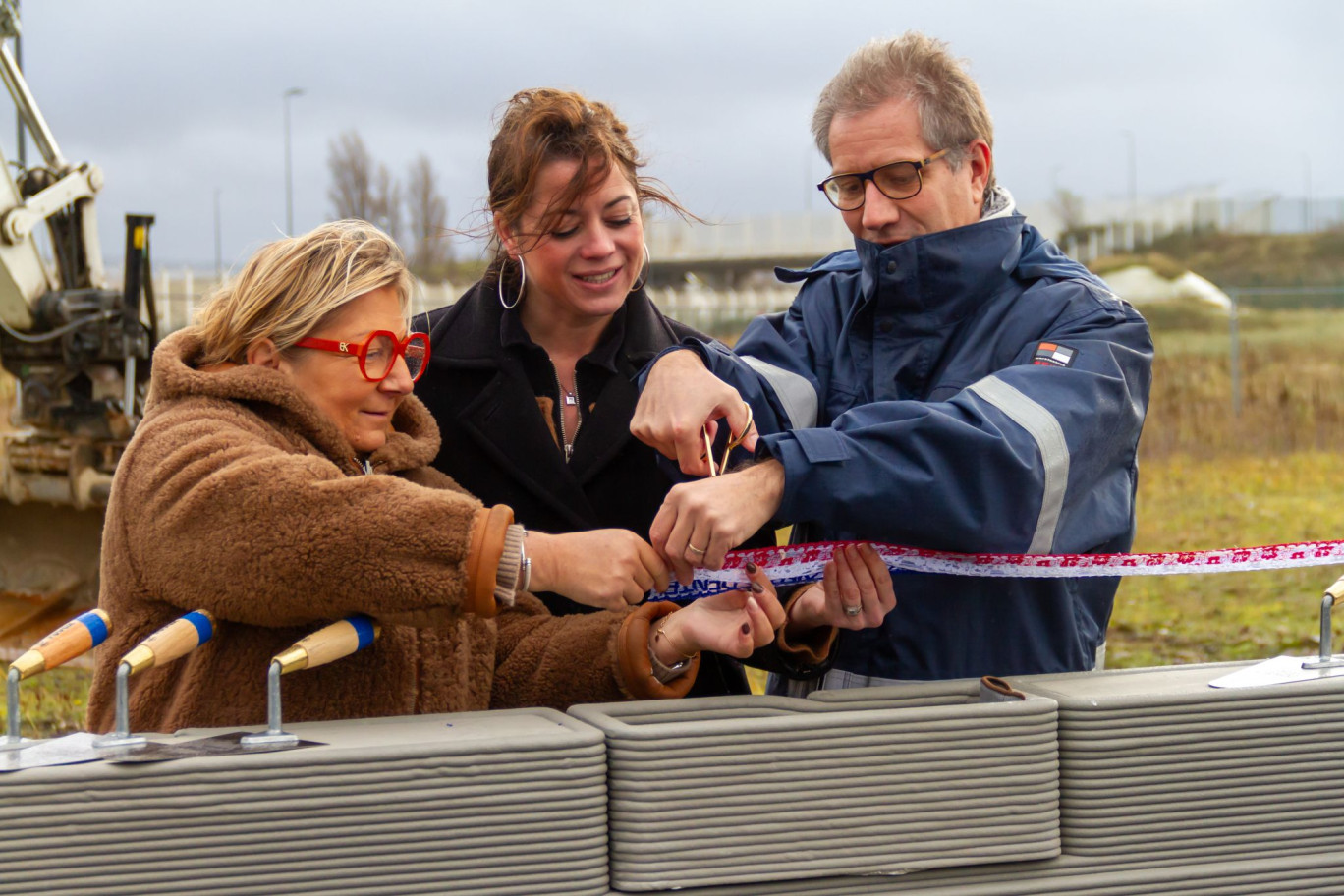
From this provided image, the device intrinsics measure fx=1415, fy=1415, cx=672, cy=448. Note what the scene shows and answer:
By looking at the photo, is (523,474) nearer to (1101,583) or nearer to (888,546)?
(888,546)

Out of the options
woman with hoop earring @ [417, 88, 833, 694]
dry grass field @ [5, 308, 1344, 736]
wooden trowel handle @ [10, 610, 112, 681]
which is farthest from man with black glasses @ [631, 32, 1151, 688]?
dry grass field @ [5, 308, 1344, 736]

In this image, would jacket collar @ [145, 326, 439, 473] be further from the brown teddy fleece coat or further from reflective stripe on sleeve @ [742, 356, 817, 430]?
reflective stripe on sleeve @ [742, 356, 817, 430]

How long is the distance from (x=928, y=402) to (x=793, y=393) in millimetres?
421

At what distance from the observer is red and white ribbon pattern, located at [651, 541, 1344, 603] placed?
2.73 metres

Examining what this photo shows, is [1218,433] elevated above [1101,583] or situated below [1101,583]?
below

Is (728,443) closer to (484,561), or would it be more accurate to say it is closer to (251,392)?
(484,561)

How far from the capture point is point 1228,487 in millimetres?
15688

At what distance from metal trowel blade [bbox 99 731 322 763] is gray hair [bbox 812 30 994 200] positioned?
67.1 inches

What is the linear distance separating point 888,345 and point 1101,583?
67cm

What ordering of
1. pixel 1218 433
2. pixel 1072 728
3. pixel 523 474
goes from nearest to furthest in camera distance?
pixel 1072 728
pixel 523 474
pixel 1218 433

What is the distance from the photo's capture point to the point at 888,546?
273 centimetres

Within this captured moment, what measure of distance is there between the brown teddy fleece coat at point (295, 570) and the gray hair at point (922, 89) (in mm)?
1125

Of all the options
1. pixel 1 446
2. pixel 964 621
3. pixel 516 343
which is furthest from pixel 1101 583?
pixel 1 446

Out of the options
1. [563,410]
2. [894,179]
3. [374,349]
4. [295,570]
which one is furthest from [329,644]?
[894,179]
